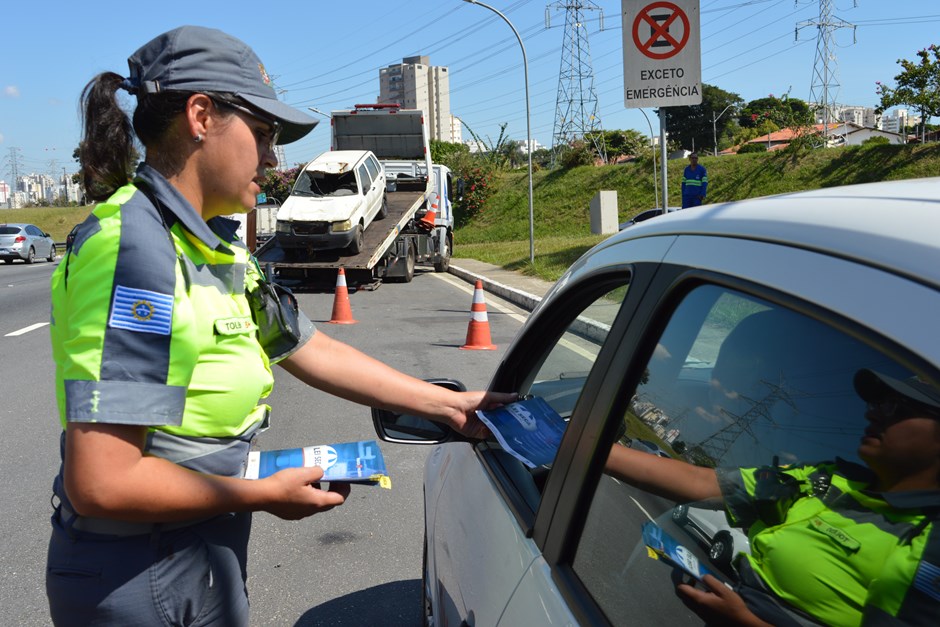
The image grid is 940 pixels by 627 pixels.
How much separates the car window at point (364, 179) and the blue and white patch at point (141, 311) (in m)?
16.6

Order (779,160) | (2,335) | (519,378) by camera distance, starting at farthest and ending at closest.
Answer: (779,160), (2,335), (519,378)

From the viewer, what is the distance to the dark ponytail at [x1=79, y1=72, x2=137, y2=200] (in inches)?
70.5

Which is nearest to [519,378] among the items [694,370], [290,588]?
[694,370]

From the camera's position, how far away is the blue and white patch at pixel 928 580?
37.9 inches

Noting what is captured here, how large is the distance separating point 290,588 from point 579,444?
2686mm

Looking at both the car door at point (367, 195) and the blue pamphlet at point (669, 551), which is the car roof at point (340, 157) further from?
the blue pamphlet at point (669, 551)

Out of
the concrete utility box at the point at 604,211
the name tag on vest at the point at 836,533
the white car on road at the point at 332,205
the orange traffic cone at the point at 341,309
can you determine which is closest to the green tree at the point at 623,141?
the concrete utility box at the point at 604,211

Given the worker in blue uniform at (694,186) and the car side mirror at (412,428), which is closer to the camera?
the car side mirror at (412,428)

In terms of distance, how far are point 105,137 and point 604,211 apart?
2623 centimetres

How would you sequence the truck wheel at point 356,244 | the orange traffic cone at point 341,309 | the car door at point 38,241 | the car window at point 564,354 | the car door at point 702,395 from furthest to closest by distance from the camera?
the car door at point 38,241, the truck wheel at point 356,244, the orange traffic cone at point 341,309, the car window at point 564,354, the car door at point 702,395

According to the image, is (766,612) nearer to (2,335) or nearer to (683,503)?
(683,503)

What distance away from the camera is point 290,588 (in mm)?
3924

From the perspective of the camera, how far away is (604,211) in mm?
27406

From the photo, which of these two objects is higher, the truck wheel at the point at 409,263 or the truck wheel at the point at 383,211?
the truck wheel at the point at 383,211
